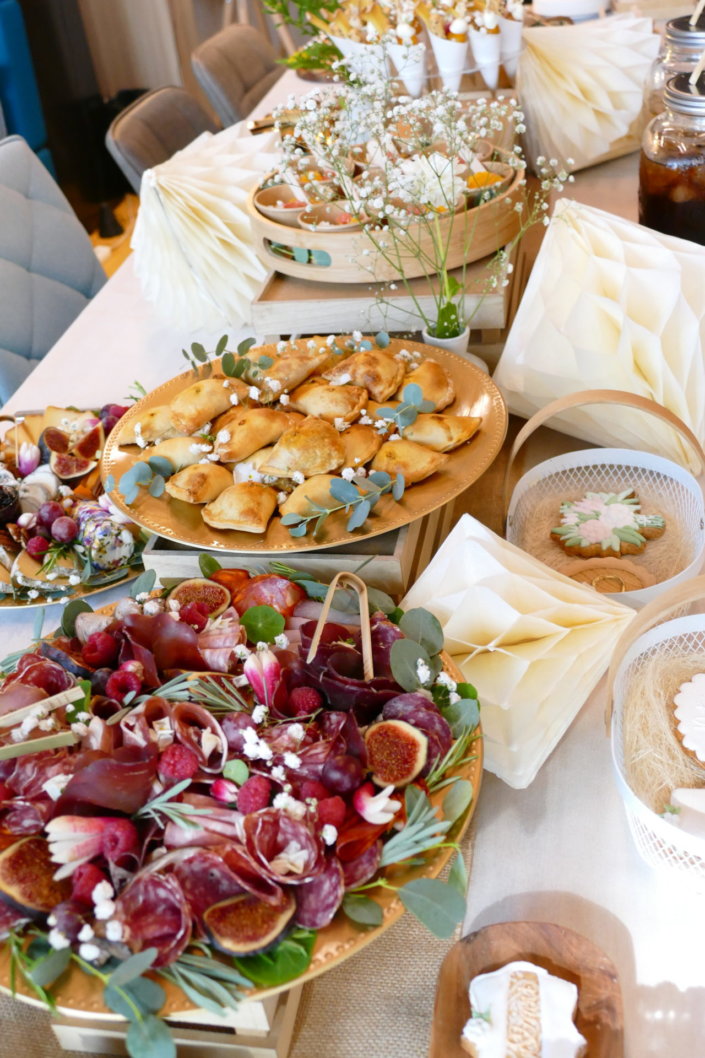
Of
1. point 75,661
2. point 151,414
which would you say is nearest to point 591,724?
point 75,661

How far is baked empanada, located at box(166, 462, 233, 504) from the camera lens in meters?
1.01

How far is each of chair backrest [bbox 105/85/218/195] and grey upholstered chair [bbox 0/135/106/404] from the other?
0.71ft

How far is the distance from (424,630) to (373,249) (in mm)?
693

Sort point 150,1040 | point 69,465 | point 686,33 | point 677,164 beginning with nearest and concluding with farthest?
1. point 150,1040
2. point 69,465
3. point 677,164
4. point 686,33

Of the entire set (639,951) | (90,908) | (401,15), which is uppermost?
(401,15)

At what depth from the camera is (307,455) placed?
1.01 metres

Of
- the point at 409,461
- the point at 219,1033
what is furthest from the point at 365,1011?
the point at 409,461

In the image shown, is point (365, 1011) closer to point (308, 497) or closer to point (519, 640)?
point (519, 640)

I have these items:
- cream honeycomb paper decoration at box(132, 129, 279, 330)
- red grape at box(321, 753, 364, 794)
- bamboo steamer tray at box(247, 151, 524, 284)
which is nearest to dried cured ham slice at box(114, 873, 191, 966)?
red grape at box(321, 753, 364, 794)

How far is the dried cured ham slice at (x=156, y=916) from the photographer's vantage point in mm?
603

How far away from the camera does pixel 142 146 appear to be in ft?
7.77

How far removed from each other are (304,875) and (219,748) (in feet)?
0.45

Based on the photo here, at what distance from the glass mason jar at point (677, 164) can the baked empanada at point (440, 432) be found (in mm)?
618

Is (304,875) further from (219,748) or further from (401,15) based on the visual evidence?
(401,15)
